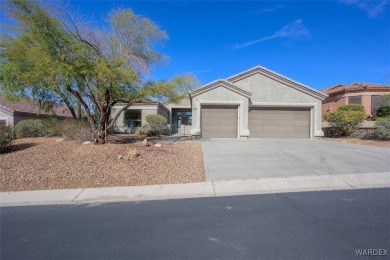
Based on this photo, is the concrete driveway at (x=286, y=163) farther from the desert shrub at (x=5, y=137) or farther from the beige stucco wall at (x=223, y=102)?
the desert shrub at (x=5, y=137)

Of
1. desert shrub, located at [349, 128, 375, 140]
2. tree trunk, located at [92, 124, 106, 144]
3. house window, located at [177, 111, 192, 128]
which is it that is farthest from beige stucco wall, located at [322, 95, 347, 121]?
tree trunk, located at [92, 124, 106, 144]

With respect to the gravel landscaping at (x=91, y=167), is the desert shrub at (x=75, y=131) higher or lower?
higher

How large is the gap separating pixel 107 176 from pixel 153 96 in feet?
16.8

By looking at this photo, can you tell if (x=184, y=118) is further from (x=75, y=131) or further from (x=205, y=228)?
(x=205, y=228)

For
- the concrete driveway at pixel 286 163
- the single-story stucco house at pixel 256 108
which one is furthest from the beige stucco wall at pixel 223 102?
the concrete driveway at pixel 286 163

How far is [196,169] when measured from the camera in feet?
27.3

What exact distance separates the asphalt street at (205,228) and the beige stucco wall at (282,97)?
13151mm

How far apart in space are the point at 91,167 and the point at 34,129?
32.4 feet

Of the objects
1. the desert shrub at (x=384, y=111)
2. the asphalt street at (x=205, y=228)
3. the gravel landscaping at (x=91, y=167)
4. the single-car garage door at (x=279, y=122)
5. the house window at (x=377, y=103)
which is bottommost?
the asphalt street at (x=205, y=228)

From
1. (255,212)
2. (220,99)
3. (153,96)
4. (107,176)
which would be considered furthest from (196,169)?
(220,99)

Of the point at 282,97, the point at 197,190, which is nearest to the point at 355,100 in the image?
the point at 282,97

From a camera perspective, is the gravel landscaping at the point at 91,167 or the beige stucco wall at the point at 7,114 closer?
the gravel landscaping at the point at 91,167

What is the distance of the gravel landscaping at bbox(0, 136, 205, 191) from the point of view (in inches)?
284

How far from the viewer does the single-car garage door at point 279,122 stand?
59.1ft
